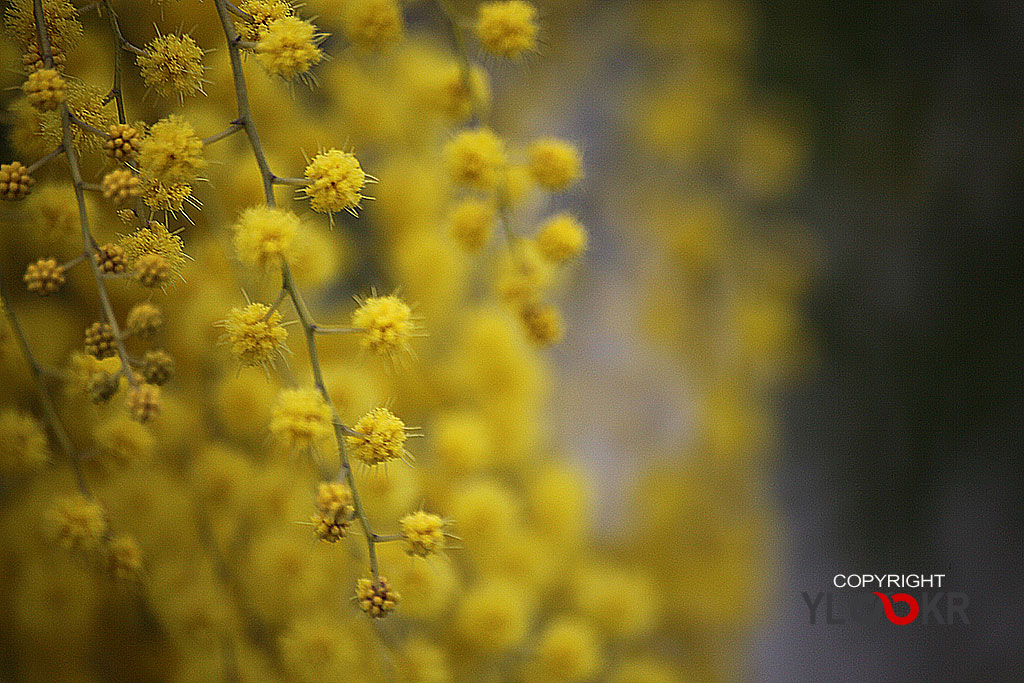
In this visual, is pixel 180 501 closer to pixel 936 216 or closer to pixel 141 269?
pixel 141 269

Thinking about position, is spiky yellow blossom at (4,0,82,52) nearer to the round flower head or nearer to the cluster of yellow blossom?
the cluster of yellow blossom

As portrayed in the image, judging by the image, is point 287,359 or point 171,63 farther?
point 287,359

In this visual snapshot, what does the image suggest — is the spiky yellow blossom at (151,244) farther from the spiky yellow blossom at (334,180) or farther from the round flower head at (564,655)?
the round flower head at (564,655)

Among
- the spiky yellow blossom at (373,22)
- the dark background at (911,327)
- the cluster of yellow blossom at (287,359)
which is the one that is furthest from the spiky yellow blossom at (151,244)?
the dark background at (911,327)

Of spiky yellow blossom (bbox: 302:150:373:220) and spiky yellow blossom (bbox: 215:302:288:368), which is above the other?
spiky yellow blossom (bbox: 302:150:373:220)

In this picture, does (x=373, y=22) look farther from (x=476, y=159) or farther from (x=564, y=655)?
(x=564, y=655)

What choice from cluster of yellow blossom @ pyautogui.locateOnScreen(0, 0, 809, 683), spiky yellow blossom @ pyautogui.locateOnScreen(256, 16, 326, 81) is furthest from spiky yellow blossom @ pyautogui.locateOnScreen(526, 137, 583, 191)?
spiky yellow blossom @ pyautogui.locateOnScreen(256, 16, 326, 81)

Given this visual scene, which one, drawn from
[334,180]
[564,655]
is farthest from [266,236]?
[564,655]
